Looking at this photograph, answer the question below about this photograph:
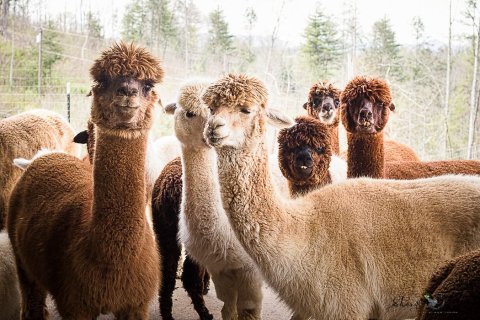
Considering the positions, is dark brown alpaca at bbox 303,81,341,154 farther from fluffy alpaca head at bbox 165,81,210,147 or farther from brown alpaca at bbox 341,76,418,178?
fluffy alpaca head at bbox 165,81,210,147

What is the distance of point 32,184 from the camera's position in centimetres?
419

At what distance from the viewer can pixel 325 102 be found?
6082mm

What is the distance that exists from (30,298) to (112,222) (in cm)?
154

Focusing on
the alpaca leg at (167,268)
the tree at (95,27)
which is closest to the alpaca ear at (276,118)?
the alpaca leg at (167,268)

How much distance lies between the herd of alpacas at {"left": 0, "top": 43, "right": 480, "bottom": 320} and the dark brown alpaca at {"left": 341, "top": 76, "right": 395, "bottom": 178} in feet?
1.46

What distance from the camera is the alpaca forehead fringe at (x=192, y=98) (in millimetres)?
4371

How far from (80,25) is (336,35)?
843 cm

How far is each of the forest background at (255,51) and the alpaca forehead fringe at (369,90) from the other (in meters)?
6.54

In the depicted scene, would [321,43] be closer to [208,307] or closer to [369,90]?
[369,90]

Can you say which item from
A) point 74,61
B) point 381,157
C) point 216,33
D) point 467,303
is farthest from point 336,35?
point 467,303

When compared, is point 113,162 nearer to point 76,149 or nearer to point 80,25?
point 76,149

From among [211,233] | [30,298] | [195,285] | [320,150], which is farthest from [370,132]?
[30,298]

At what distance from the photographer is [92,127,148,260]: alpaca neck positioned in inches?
129

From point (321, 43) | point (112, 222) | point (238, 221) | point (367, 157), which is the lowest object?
point (112, 222)
